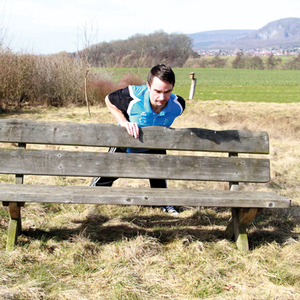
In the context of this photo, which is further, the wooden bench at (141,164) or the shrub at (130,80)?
the shrub at (130,80)

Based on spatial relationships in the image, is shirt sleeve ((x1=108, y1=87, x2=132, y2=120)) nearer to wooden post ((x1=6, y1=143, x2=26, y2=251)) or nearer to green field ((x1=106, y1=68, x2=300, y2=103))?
wooden post ((x1=6, y1=143, x2=26, y2=251))

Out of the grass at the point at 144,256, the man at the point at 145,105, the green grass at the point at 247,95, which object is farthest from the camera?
the green grass at the point at 247,95

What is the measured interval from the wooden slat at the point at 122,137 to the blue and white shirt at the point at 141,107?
195 mm

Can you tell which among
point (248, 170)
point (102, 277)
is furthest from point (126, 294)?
point (248, 170)

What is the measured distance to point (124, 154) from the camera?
10.4 feet

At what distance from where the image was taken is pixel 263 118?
11383 millimetres

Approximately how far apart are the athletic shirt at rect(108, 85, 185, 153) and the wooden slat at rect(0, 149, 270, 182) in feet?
1.28

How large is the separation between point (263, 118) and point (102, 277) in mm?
9986

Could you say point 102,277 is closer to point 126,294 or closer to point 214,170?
point 126,294

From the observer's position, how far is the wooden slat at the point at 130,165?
3066 millimetres

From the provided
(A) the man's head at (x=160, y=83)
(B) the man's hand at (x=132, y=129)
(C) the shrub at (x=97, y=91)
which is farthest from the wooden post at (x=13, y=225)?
(C) the shrub at (x=97, y=91)

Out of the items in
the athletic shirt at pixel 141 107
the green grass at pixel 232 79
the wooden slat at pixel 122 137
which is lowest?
the wooden slat at pixel 122 137

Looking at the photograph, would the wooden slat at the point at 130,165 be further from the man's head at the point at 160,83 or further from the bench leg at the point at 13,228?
the man's head at the point at 160,83

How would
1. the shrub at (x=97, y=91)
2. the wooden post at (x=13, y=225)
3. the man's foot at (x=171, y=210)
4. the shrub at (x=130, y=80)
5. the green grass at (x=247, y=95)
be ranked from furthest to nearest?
the green grass at (x=247, y=95), the shrub at (x=130, y=80), the shrub at (x=97, y=91), the man's foot at (x=171, y=210), the wooden post at (x=13, y=225)
